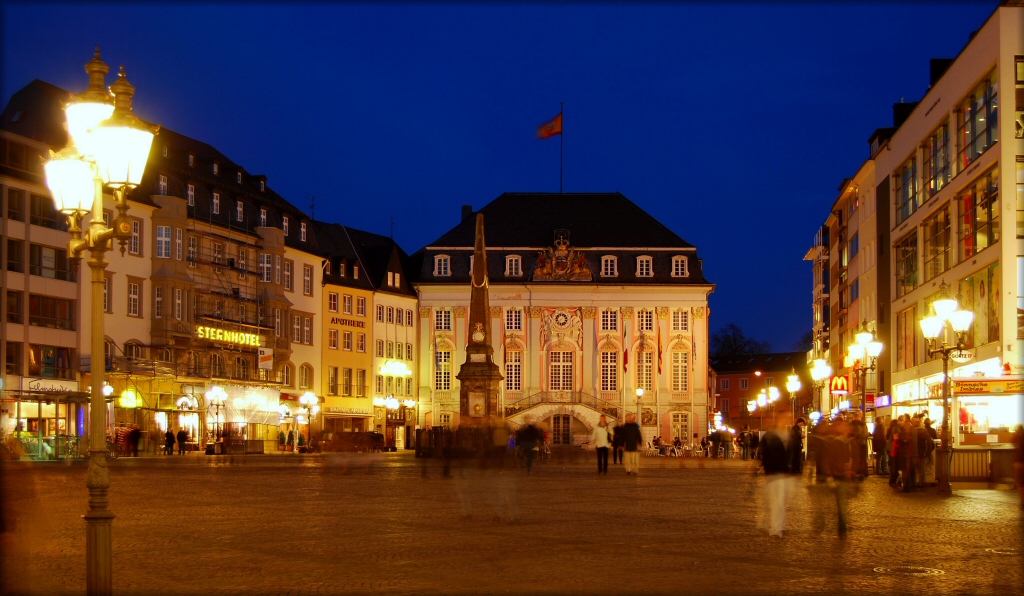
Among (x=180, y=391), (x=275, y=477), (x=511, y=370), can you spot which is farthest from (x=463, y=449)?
(x=511, y=370)

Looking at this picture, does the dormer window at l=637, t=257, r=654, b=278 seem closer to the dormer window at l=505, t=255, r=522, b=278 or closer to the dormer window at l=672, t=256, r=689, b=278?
the dormer window at l=672, t=256, r=689, b=278

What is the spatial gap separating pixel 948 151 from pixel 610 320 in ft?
177

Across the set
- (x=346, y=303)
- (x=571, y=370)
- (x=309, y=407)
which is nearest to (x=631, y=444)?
(x=309, y=407)

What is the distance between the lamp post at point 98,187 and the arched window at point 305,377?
2879 inches

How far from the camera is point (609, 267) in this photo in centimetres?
9781

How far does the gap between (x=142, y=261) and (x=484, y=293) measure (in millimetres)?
→ 17840

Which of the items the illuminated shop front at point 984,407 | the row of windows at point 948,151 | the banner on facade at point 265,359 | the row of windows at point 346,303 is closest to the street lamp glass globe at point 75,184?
the illuminated shop front at point 984,407

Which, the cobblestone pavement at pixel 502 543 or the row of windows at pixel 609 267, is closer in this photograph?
the cobblestone pavement at pixel 502 543

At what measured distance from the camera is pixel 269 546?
1614 centimetres

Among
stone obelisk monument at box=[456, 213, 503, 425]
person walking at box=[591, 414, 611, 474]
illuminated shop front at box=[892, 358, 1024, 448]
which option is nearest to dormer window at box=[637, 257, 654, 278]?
stone obelisk monument at box=[456, 213, 503, 425]

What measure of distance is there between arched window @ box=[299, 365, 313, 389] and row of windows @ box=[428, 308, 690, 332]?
14.4 metres

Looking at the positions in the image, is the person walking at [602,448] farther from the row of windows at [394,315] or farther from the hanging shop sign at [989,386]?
the row of windows at [394,315]

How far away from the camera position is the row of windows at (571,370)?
96875 mm

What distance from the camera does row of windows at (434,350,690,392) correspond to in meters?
96.9
